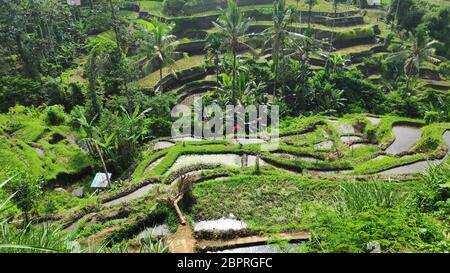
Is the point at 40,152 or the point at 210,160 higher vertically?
the point at 210,160

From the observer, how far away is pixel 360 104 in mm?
32375

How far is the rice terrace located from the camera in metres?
9.00

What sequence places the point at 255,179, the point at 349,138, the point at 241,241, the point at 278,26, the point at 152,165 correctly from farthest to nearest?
1. the point at 278,26
2. the point at 349,138
3. the point at 152,165
4. the point at 255,179
5. the point at 241,241

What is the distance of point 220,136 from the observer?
25.8 metres

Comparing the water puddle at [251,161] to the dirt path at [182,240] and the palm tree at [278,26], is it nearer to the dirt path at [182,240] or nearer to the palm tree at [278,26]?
the dirt path at [182,240]

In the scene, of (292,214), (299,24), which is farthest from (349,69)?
(292,214)

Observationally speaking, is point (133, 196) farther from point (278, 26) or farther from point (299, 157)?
point (278, 26)

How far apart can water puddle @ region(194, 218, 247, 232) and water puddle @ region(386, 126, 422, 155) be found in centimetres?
1234

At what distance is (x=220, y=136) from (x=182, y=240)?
45.8ft

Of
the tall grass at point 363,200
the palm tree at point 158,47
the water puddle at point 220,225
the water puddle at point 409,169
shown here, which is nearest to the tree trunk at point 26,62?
the palm tree at point 158,47

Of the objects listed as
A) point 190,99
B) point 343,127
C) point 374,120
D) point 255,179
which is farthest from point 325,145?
point 190,99

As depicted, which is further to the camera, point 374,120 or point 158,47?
point 374,120

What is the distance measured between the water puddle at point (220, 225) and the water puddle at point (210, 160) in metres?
5.23

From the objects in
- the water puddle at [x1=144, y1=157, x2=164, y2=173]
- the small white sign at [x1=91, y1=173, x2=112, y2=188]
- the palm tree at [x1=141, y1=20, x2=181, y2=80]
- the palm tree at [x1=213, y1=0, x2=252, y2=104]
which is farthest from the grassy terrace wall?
the small white sign at [x1=91, y1=173, x2=112, y2=188]
